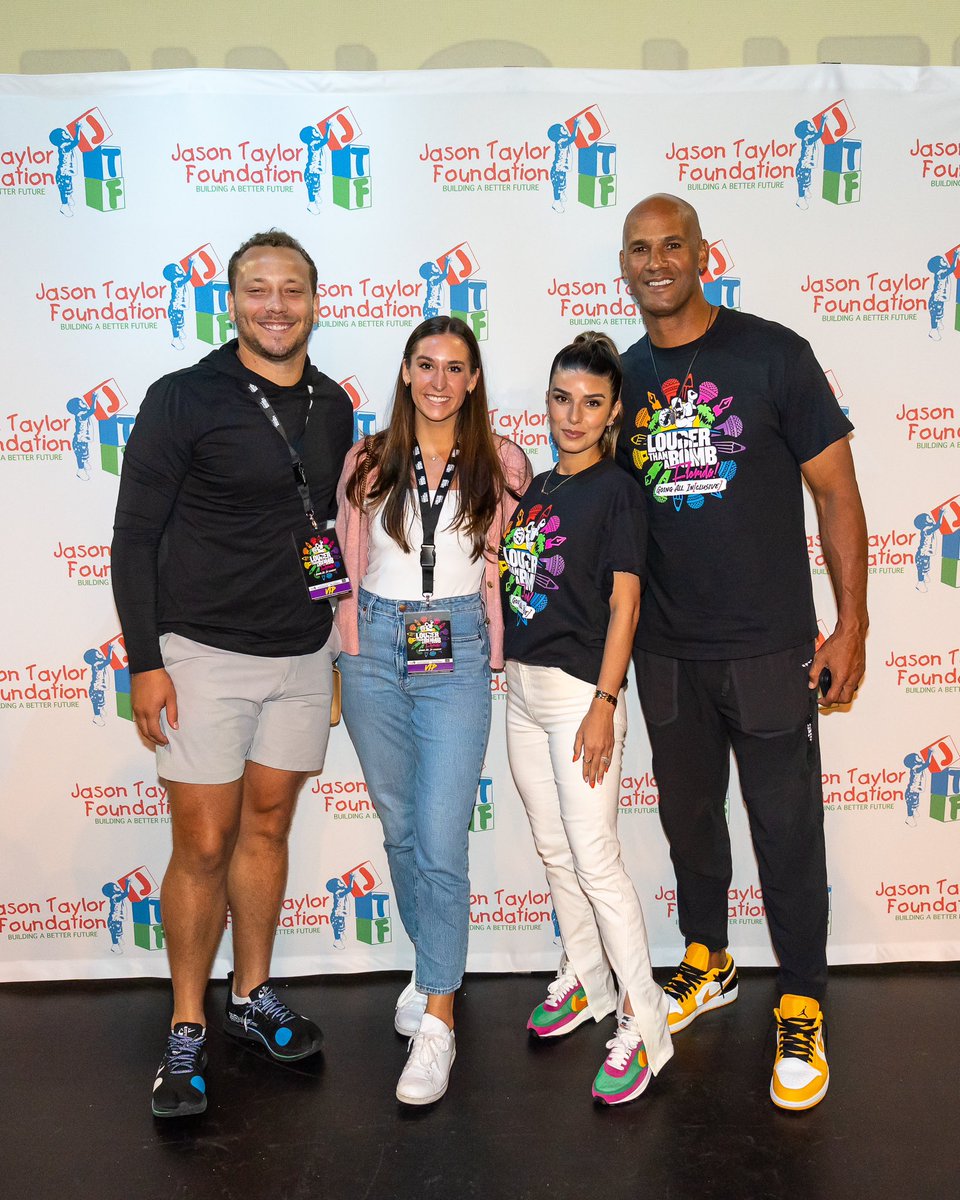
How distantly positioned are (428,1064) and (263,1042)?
493 millimetres

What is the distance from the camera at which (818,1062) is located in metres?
2.31

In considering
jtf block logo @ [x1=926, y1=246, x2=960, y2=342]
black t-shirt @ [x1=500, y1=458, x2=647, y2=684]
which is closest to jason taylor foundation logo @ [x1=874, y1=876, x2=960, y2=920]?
black t-shirt @ [x1=500, y1=458, x2=647, y2=684]

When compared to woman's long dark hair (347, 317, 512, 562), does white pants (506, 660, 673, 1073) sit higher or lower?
lower

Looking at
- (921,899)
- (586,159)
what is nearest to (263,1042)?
(921,899)

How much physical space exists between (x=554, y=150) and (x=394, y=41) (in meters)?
0.56

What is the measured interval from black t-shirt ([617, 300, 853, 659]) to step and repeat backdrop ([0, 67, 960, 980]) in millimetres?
471

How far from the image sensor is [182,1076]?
2.30 m

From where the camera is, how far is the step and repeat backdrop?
2.69 m

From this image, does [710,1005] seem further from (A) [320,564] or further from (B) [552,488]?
(A) [320,564]

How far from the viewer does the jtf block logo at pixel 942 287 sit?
276cm

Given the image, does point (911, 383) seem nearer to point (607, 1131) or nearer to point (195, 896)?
point (607, 1131)

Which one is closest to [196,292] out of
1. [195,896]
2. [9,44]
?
[9,44]

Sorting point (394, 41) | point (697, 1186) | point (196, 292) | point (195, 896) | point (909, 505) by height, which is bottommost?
point (697, 1186)

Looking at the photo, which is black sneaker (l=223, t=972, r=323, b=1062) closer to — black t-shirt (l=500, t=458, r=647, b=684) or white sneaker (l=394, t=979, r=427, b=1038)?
white sneaker (l=394, t=979, r=427, b=1038)
